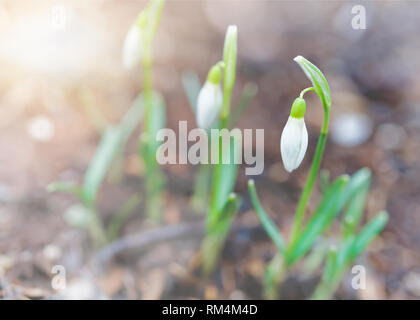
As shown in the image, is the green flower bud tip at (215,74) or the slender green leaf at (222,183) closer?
the green flower bud tip at (215,74)

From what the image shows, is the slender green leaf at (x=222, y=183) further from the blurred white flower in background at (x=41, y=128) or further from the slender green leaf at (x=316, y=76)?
the blurred white flower in background at (x=41, y=128)

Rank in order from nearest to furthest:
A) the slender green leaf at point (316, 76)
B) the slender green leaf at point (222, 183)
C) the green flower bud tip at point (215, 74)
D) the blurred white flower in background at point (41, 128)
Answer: the slender green leaf at point (316, 76) < the green flower bud tip at point (215, 74) < the slender green leaf at point (222, 183) < the blurred white flower in background at point (41, 128)

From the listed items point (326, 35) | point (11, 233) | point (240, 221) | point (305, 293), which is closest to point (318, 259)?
point (305, 293)

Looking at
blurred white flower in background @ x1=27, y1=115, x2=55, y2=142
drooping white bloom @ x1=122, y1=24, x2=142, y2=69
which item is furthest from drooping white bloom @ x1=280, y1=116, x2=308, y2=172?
blurred white flower in background @ x1=27, y1=115, x2=55, y2=142

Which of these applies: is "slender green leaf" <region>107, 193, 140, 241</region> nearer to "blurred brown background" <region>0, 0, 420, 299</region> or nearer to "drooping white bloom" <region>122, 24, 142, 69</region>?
"blurred brown background" <region>0, 0, 420, 299</region>

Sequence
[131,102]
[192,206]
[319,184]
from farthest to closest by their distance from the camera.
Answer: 1. [131,102]
2. [319,184]
3. [192,206]

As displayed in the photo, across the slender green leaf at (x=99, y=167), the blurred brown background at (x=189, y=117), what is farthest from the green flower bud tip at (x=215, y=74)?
the blurred brown background at (x=189, y=117)

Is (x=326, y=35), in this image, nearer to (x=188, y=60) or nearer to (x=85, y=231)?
(x=188, y=60)
